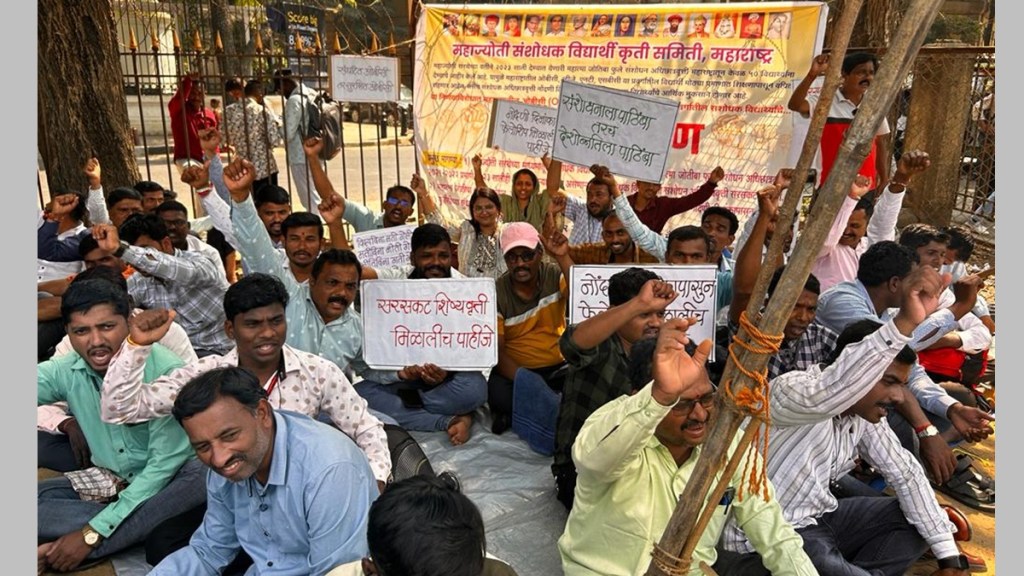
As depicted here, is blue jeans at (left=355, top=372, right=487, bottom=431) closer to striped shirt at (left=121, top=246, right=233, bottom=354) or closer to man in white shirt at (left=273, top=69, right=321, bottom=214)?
striped shirt at (left=121, top=246, right=233, bottom=354)

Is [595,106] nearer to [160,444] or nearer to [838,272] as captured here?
[838,272]

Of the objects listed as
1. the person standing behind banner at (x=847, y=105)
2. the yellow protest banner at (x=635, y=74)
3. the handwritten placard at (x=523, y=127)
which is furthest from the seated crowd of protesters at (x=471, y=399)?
the yellow protest banner at (x=635, y=74)

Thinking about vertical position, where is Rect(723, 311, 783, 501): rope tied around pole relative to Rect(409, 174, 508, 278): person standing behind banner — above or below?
above

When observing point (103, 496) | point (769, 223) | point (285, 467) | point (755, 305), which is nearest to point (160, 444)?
point (103, 496)

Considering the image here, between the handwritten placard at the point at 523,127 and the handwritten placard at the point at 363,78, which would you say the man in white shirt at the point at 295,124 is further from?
the handwritten placard at the point at 523,127

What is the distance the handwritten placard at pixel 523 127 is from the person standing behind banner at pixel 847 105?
5.81 feet

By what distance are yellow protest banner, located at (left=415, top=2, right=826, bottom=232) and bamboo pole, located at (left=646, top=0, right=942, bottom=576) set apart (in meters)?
4.56

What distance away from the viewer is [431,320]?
431cm

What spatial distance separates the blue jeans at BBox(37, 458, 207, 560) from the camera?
3.09 m

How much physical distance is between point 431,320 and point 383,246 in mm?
953

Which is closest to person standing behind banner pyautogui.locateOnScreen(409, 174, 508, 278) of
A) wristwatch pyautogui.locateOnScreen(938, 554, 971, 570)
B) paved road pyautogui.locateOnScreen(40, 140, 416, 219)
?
wristwatch pyautogui.locateOnScreen(938, 554, 971, 570)

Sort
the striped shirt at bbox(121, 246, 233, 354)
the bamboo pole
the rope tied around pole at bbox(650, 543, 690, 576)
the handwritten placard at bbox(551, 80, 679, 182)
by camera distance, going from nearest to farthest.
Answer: the bamboo pole → the rope tied around pole at bbox(650, 543, 690, 576) → the striped shirt at bbox(121, 246, 233, 354) → the handwritten placard at bbox(551, 80, 679, 182)

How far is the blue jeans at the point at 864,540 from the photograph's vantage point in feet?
9.47

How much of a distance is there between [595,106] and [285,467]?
11.5 feet
